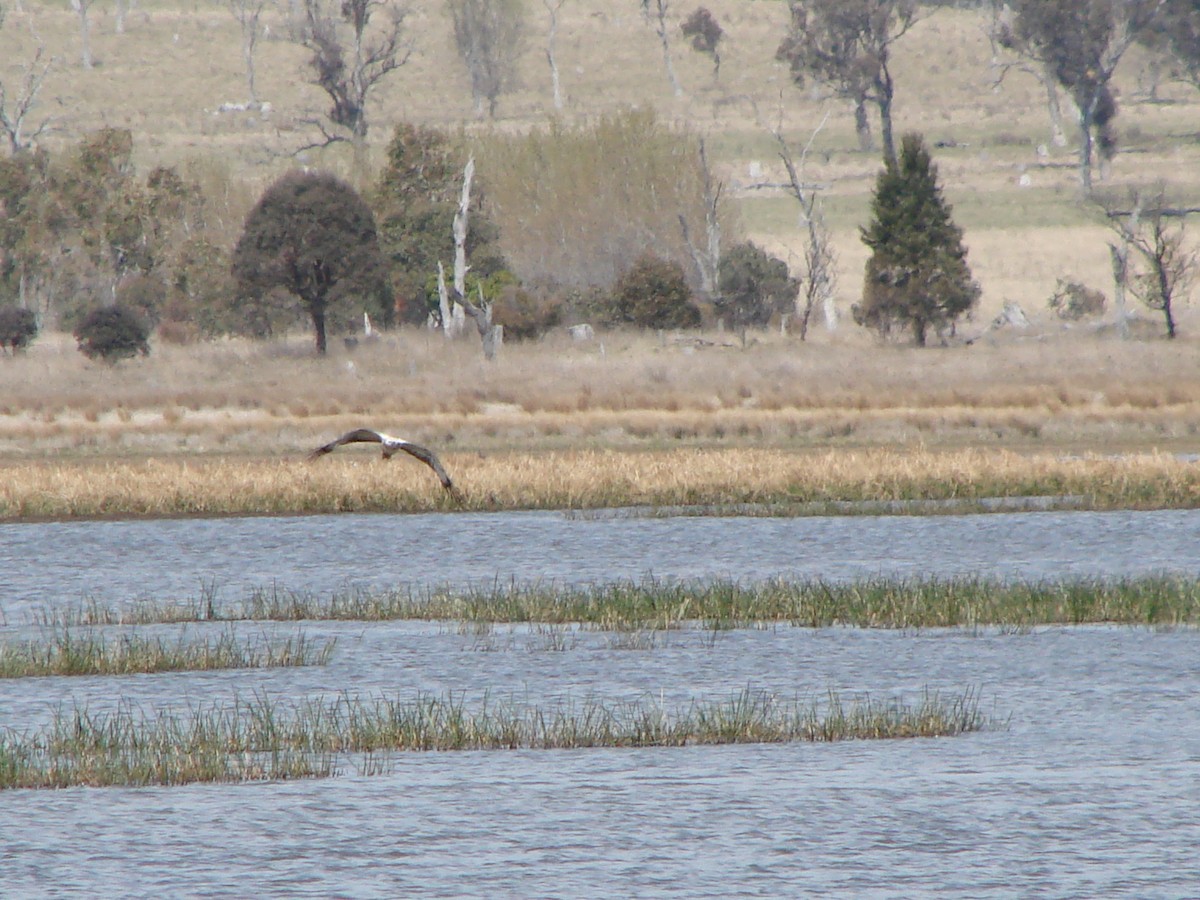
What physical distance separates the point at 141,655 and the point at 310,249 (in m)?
48.0

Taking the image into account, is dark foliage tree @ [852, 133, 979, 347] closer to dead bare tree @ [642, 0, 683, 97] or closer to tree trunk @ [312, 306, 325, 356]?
tree trunk @ [312, 306, 325, 356]

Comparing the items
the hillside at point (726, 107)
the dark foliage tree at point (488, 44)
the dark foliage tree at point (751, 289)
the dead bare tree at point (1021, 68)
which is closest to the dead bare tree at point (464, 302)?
the dark foliage tree at point (751, 289)

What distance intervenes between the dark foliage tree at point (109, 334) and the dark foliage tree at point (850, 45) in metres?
45.9

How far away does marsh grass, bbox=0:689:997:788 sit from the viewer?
46.6 feet

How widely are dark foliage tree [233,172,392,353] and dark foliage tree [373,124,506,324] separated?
8.45 m

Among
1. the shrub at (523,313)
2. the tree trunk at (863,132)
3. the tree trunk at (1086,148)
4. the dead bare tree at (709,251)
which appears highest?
the tree trunk at (863,132)

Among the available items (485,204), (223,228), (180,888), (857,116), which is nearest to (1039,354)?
(485,204)

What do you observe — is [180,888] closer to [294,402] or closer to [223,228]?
[294,402]

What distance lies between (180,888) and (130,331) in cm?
5329

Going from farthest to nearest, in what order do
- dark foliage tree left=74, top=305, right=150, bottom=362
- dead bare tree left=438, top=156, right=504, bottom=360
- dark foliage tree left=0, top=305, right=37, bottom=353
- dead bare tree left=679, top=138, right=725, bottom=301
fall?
dead bare tree left=679, top=138, right=725, bottom=301 < dark foliage tree left=0, top=305, right=37, bottom=353 < dark foliage tree left=74, top=305, right=150, bottom=362 < dead bare tree left=438, top=156, right=504, bottom=360

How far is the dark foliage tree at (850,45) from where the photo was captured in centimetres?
9994

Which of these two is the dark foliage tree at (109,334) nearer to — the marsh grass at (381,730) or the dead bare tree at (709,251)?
the dead bare tree at (709,251)

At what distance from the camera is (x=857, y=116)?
116m

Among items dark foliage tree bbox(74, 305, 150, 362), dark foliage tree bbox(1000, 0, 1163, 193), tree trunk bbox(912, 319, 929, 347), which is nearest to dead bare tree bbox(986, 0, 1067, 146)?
dark foliage tree bbox(1000, 0, 1163, 193)
